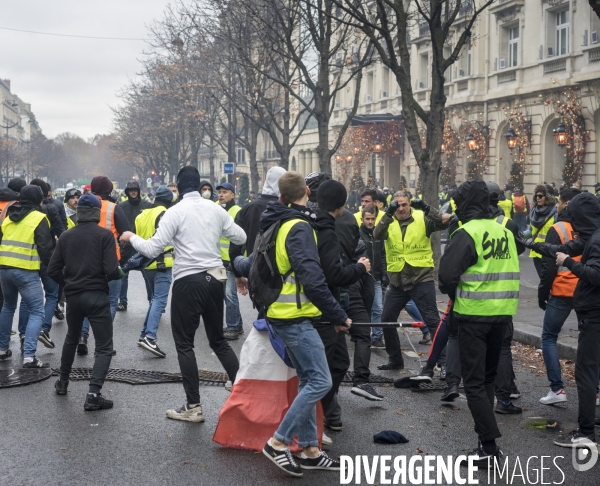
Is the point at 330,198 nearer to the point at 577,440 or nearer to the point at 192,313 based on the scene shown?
the point at 192,313

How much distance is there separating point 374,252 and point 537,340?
2.38 m

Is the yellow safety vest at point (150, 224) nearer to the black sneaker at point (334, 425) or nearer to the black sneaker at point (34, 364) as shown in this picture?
the black sneaker at point (34, 364)

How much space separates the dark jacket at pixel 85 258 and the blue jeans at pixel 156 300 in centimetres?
225

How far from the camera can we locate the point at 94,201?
24.5 ft

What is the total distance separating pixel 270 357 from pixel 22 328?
5150 millimetres

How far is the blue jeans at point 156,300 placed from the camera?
9.66 metres

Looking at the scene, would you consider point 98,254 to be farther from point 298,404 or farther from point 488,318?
point 488,318

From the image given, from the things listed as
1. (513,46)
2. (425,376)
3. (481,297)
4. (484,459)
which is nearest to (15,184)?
(425,376)

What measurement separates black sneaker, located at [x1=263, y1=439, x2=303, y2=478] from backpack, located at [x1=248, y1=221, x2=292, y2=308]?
906mm

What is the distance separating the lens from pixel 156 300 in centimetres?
990

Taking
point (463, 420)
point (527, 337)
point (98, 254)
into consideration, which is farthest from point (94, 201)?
point (527, 337)

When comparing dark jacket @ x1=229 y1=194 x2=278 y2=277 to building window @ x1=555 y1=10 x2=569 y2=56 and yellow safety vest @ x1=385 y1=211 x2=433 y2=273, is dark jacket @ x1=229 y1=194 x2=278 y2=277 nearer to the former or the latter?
yellow safety vest @ x1=385 y1=211 x2=433 y2=273

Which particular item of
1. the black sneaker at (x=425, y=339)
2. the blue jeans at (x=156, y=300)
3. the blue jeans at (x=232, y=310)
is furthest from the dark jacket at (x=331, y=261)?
the blue jeans at (x=232, y=310)

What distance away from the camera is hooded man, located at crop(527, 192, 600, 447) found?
19.6 feet
